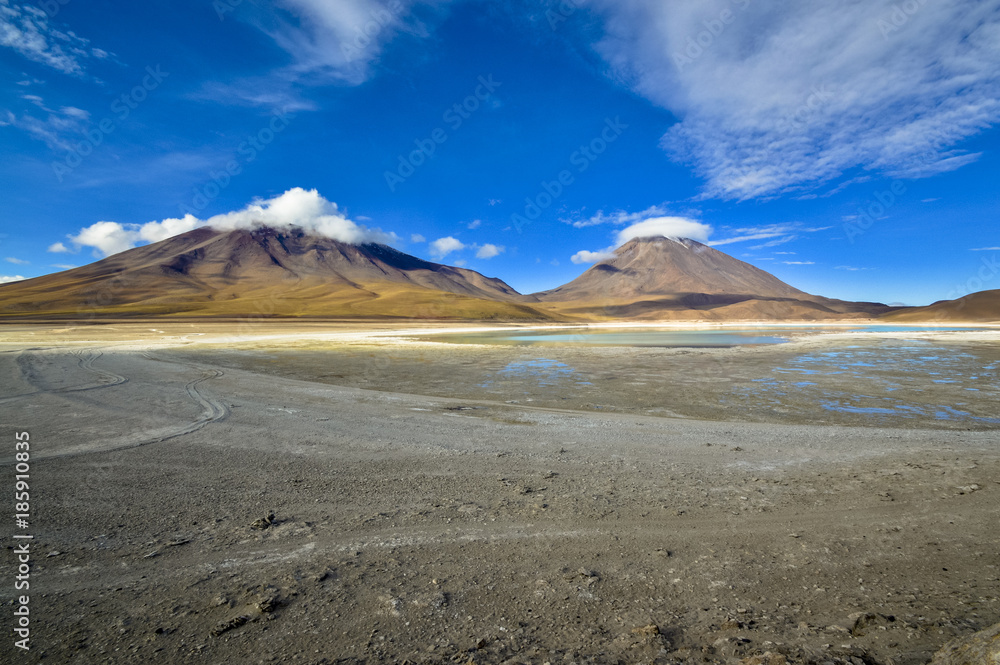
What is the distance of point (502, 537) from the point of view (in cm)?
453

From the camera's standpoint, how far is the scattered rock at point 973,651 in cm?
237

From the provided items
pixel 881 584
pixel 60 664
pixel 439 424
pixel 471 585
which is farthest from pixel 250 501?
pixel 881 584

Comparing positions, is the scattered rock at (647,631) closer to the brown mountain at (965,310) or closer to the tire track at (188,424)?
the tire track at (188,424)

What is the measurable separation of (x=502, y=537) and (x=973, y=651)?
10.8 ft

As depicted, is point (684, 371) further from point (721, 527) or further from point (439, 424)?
point (721, 527)

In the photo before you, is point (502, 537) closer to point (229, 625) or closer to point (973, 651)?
point (229, 625)

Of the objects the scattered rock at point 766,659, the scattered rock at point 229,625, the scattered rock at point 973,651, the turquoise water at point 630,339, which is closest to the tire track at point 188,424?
the scattered rock at point 229,625

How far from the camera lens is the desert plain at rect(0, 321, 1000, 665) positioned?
10.2 feet

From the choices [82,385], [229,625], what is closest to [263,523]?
[229,625]

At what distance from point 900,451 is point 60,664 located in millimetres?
10430

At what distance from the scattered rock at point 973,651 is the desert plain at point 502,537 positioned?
0.29 meters

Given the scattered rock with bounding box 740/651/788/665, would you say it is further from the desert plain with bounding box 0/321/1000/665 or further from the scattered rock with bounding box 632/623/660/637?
the scattered rock with bounding box 632/623/660/637

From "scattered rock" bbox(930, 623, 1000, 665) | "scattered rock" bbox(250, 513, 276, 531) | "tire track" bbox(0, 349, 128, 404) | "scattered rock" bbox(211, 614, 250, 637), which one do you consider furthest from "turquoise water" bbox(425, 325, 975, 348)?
"scattered rock" bbox(211, 614, 250, 637)

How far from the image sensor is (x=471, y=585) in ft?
12.2
